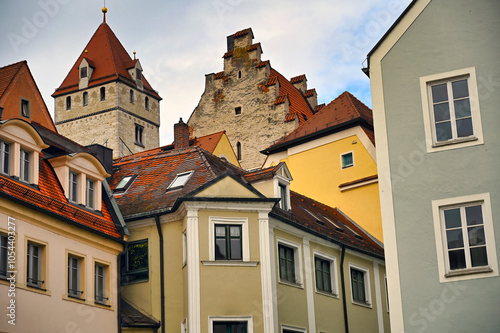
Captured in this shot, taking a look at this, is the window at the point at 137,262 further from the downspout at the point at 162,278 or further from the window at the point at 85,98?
the window at the point at 85,98

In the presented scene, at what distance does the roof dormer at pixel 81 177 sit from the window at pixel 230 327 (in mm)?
5293

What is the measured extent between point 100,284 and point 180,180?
551cm

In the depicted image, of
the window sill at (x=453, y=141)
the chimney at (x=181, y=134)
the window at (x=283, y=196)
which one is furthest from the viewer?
the chimney at (x=181, y=134)

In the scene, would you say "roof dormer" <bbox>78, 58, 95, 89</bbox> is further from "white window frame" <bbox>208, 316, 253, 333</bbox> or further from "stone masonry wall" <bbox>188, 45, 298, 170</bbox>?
"white window frame" <bbox>208, 316, 253, 333</bbox>

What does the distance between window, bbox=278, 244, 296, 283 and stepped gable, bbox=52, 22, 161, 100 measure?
225 ft

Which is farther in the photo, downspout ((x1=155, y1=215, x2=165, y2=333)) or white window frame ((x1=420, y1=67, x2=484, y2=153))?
downspout ((x1=155, y1=215, x2=165, y2=333))

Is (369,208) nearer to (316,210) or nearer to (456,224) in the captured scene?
(316,210)

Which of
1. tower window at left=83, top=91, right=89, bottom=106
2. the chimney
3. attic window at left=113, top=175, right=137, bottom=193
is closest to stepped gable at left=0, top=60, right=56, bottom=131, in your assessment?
attic window at left=113, top=175, right=137, bottom=193

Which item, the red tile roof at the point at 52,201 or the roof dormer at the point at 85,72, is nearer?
the red tile roof at the point at 52,201

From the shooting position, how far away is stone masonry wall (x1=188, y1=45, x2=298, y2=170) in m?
62.0

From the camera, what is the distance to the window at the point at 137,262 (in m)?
29.0

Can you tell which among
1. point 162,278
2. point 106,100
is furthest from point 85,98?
point 162,278

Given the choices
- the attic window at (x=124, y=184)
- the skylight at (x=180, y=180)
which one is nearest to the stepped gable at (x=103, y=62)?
the attic window at (x=124, y=184)

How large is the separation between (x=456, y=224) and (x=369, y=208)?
838 inches
